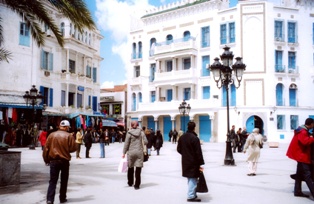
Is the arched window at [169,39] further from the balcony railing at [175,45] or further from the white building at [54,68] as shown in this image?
the white building at [54,68]

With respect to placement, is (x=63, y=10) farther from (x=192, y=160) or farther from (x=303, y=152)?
(x=303, y=152)

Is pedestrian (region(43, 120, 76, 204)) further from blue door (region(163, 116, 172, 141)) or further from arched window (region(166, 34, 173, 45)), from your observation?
arched window (region(166, 34, 173, 45))

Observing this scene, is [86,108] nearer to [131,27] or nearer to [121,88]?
[131,27]

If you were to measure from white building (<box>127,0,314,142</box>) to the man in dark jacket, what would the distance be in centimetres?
3040

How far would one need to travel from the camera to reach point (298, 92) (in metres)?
38.0

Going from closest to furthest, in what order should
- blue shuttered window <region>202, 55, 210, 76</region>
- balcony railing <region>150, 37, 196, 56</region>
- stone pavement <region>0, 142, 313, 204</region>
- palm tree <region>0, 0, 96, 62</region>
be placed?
stone pavement <region>0, 142, 313, 204</region>
palm tree <region>0, 0, 96, 62</region>
blue shuttered window <region>202, 55, 210, 76</region>
balcony railing <region>150, 37, 196, 56</region>

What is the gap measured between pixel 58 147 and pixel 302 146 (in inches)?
202

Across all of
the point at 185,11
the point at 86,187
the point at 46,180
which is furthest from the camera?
the point at 185,11

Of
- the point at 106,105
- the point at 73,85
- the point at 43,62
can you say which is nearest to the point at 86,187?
the point at 43,62

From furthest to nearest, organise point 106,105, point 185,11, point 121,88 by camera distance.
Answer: point 121,88, point 106,105, point 185,11

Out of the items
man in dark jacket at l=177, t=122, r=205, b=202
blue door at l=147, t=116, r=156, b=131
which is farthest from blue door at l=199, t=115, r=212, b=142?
man in dark jacket at l=177, t=122, r=205, b=202

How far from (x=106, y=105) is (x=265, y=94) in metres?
25.6

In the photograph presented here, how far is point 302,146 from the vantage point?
809cm

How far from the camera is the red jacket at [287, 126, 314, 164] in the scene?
310 inches
